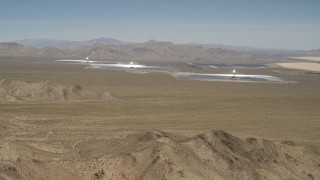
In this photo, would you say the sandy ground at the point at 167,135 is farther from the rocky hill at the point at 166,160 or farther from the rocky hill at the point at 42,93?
the rocky hill at the point at 42,93

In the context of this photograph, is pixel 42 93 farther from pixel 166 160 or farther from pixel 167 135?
pixel 166 160

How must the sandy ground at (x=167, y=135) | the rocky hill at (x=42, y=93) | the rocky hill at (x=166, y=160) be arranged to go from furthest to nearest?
the rocky hill at (x=42, y=93), the sandy ground at (x=167, y=135), the rocky hill at (x=166, y=160)

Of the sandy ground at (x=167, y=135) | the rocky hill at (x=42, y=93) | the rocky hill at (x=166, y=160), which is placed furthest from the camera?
the rocky hill at (x=42, y=93)

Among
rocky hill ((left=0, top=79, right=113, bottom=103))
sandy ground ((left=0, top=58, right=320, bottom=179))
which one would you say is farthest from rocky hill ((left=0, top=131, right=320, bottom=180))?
rocky hill ((left=0, top=79, right=113, bottom=103))

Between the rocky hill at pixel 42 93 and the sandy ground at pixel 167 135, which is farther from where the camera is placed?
the rocky hill at pixel 42 93

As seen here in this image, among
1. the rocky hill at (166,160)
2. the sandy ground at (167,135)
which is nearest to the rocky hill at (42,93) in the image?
the sandy ground at (167,135)
